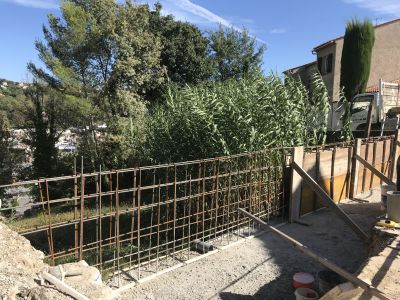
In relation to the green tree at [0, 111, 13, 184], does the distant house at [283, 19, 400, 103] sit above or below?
above

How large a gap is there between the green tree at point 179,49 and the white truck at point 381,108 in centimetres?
956

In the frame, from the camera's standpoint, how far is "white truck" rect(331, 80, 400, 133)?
487 inches

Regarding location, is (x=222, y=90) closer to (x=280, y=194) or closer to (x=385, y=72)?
(x=280, y=194)

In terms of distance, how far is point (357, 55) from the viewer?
76.0ft

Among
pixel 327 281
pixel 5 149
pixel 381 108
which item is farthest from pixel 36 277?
pixel 5 149

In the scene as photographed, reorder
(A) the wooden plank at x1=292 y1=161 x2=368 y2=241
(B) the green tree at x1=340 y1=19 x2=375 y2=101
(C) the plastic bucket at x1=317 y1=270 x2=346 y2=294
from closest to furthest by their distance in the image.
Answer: (C) the plastic bucket at x1=317 y1=270 x2=346 y2=294 < (A) the wooden plank at x1=292 y1=161 x2=368 y2=241 < (B) the green tree at x1=340 y1=19 x2=375 y2=101

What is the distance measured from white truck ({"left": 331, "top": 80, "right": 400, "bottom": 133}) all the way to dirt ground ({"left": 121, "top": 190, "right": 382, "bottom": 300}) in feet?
23.7

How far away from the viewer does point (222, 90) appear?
737 cm

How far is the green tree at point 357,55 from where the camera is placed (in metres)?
23.1

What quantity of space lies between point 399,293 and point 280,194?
3.05m

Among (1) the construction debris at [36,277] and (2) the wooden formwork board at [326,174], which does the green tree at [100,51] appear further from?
(1) the construction debris at [36,277]

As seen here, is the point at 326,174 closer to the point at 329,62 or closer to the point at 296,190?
the point at 296,190

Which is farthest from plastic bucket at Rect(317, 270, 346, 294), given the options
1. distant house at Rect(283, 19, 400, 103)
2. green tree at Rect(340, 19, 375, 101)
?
distant house at Rect(283, 19, 400, 103)

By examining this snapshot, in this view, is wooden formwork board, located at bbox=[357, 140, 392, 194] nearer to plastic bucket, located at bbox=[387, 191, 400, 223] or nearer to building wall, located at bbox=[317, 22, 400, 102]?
plastic bucket, located at bbox=[387, 191, 400, 223]
